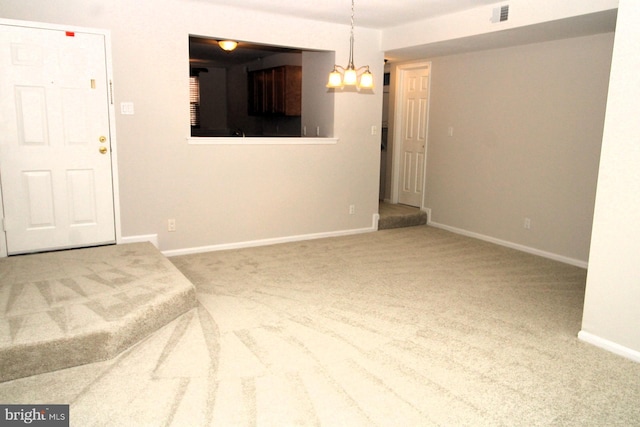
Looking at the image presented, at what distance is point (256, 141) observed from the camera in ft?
17.8

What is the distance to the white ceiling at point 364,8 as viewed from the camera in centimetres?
464

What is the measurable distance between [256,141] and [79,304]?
2789 millimetres

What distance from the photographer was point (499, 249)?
5684 millimetres

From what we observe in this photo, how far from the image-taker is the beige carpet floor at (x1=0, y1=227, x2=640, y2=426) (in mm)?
2424

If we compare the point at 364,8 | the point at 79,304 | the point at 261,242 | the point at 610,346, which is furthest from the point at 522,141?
the point at 79,304

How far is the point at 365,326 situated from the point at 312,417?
116 centimetres

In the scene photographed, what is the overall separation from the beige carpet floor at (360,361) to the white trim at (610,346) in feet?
0.26

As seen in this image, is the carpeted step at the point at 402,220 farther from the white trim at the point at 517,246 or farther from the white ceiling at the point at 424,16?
the white ceiling at the point at 424,16

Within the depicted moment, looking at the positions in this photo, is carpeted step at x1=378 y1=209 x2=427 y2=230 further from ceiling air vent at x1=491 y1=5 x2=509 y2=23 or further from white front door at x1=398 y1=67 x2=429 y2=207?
ceiling air vent at x1=491 y1=5 x2=509 y2=23

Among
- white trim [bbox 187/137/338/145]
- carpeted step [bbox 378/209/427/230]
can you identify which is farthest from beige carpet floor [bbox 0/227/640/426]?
carpeted step [bbox 378/209/427/230]

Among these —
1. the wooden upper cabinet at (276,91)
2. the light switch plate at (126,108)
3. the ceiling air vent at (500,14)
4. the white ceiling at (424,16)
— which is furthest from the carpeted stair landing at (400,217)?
the light switch plate at (126,108)

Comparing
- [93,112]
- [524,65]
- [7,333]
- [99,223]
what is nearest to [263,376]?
[7,333]

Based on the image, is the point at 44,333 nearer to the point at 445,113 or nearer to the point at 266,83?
the point at 445,113

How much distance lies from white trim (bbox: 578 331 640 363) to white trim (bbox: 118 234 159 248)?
3.88m
